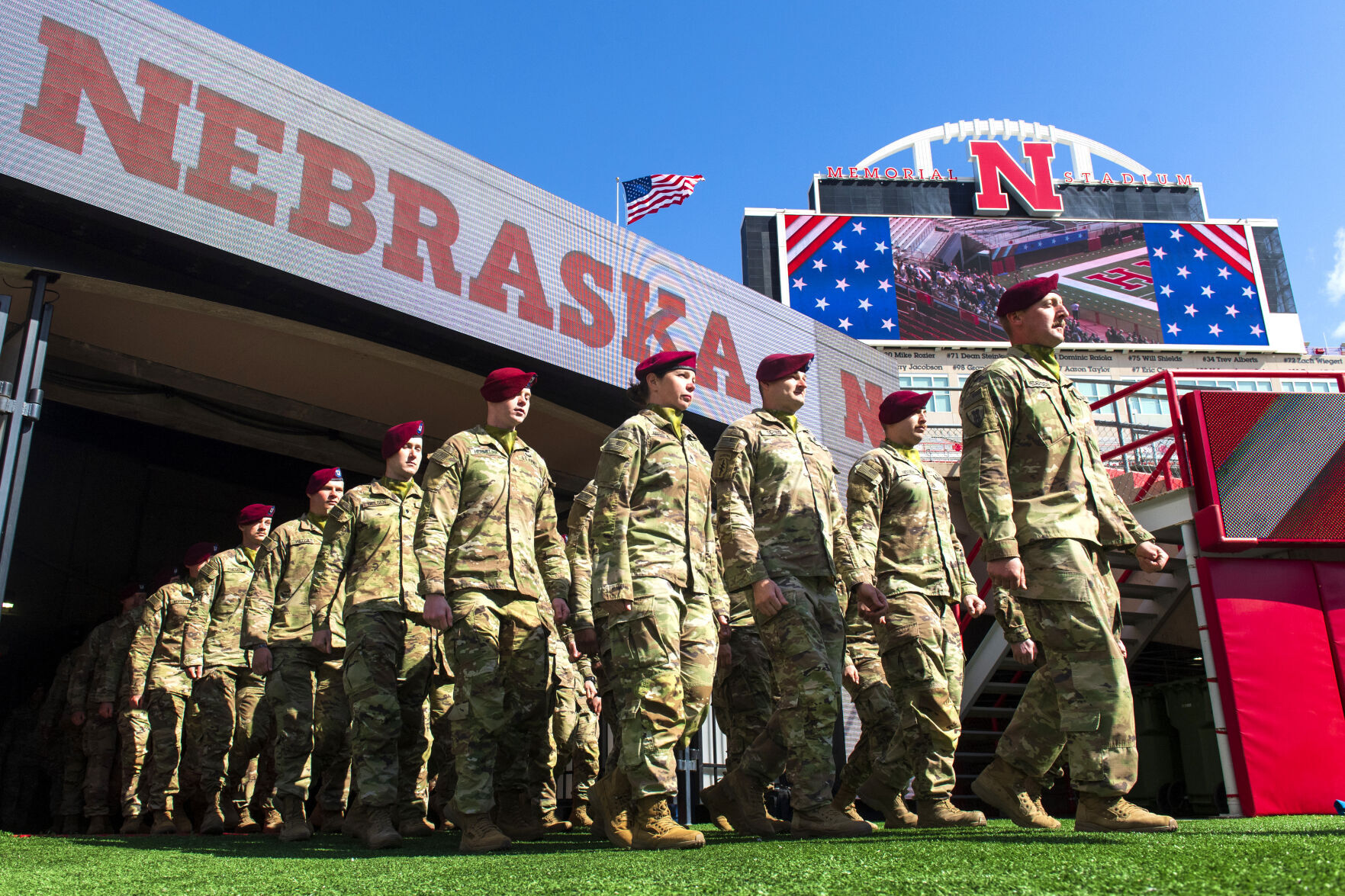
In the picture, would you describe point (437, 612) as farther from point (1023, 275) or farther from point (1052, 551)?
point (1023, 275)

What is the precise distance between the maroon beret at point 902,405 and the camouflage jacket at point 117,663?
6.70 m

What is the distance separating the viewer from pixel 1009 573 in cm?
344

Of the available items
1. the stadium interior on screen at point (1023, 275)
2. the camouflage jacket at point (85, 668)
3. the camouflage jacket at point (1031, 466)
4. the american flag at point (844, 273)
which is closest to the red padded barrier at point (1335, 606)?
the camouflage jacket at point (1031, 466)

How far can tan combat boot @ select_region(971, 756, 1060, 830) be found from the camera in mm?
3902

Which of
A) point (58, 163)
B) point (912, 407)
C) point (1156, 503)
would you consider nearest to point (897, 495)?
point (912, 407)

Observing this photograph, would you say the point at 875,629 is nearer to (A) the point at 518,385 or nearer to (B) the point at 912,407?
(B) the point at 912,407

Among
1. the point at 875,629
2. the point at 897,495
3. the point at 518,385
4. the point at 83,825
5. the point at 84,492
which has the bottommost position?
Answer: the point at 83,825

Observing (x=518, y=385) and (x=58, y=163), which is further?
(x=58, y=163)

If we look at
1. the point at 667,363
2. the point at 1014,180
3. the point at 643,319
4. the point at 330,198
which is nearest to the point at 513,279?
the point at 643,319

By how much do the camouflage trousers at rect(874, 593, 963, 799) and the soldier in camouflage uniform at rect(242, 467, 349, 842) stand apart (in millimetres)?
3013

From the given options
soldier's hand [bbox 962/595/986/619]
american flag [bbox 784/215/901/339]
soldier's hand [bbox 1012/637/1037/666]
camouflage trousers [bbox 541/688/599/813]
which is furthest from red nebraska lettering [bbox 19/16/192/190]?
american flag [bbox 784/215/901/339]

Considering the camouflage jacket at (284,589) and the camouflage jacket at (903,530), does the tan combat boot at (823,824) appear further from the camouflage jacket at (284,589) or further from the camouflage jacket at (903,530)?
the camouflage jacket at (284,589)

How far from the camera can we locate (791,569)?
4363mm

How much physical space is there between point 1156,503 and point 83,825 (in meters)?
10.5
